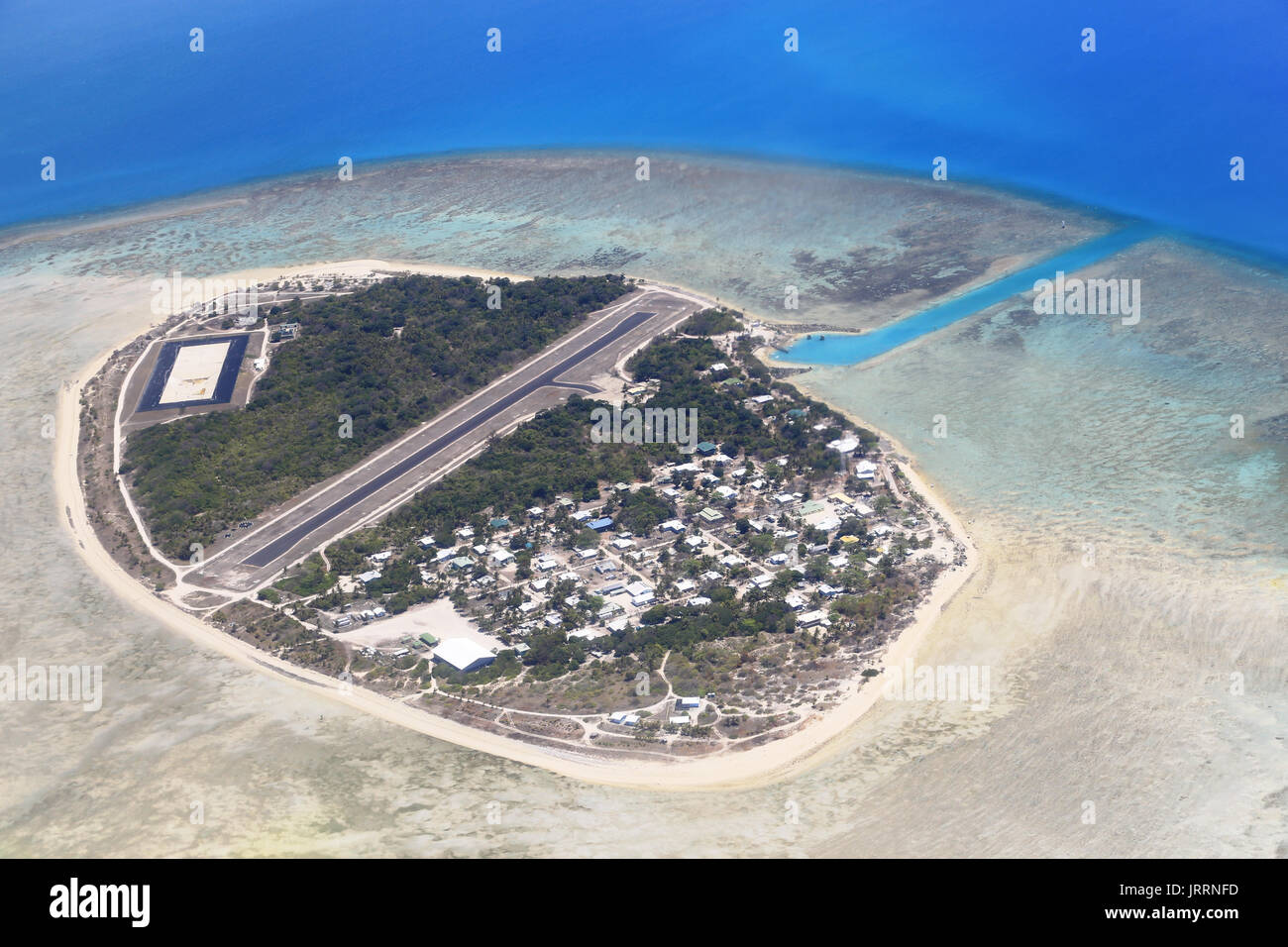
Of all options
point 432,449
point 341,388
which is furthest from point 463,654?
point 341,388

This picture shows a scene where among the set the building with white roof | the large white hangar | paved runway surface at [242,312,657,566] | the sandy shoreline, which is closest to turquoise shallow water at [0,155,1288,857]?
the sandy shoreline

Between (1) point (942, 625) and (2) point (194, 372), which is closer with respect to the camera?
(1) point (942, 625)

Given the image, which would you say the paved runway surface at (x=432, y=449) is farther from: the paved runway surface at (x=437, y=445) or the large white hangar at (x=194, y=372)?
the large white hangar at (x=194, y=372)

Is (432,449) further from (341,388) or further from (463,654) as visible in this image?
(463,654)

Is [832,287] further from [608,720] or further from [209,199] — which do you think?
[209,199]

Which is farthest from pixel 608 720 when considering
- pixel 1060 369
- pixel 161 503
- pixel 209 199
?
pixel 209 199

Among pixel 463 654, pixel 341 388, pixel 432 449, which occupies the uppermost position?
pixel 341 388

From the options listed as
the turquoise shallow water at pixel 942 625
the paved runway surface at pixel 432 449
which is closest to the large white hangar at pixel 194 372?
the turquoise shallow water at pixel 942 625
